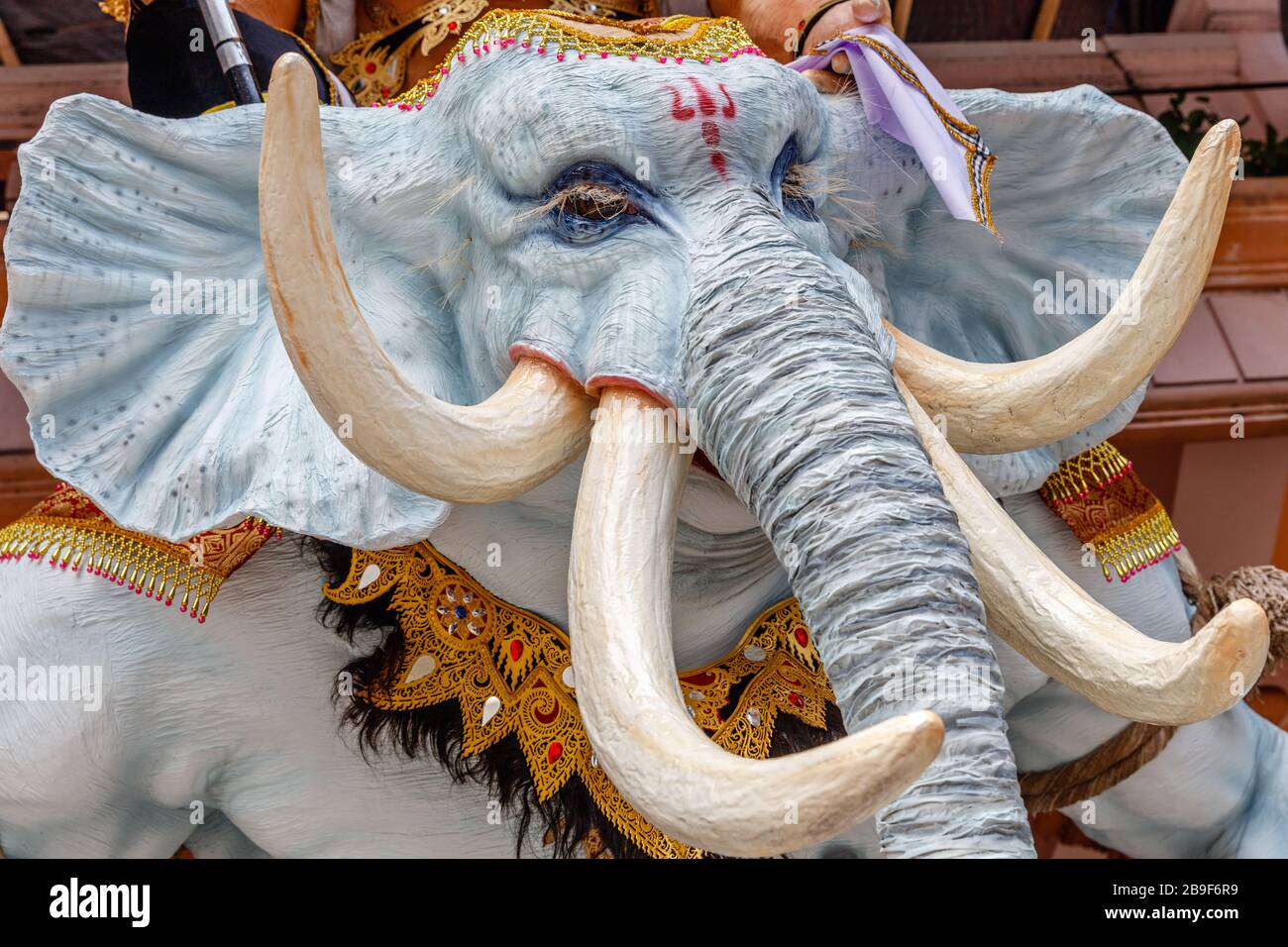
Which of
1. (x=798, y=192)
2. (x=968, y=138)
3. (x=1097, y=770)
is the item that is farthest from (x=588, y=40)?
(x=1097, y=770)

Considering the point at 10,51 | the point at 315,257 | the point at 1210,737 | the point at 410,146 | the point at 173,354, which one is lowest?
the point at 1210,737

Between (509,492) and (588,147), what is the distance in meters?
0.32

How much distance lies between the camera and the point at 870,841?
5.99 ft

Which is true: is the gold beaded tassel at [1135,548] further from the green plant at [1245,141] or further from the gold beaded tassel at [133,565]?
the green plant at [1245,141]

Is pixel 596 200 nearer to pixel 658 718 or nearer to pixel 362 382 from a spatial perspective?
pixel 362 382

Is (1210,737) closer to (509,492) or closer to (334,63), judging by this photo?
(509,492)

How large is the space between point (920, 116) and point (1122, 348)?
1.03ft

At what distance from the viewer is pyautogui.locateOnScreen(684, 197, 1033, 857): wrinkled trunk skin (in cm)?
116

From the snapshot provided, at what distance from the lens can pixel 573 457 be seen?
1.43m

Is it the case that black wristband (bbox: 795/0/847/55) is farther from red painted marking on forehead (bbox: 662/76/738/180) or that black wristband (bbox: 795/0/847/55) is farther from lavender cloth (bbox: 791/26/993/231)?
red painted marking on forehead (bbox: 662/76/738/180)

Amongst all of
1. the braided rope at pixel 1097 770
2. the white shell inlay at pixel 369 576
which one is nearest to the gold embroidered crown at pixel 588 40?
the white shell inlay at pixel 369 576

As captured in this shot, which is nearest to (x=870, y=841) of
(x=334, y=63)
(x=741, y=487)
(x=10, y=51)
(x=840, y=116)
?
(x=741, y=487)

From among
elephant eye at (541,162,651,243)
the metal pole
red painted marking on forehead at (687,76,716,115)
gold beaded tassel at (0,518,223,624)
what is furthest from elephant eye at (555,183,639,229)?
gold beaded tassel at (0,518,223,624)
